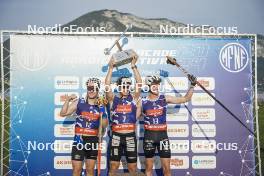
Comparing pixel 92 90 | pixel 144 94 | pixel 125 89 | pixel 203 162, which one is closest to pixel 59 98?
pixel 92 90

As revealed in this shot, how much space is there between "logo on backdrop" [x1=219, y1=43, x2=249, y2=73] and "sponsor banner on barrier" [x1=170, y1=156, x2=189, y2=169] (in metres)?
2.45

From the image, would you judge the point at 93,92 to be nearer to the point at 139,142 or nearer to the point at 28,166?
the point at 139,142

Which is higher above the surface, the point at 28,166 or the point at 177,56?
the point at 177,56

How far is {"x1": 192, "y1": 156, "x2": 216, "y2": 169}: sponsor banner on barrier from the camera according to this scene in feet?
25.2

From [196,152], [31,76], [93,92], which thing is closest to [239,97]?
[196,152]

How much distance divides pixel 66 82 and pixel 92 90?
36.9 inches

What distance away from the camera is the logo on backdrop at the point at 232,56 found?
7773 millimetres

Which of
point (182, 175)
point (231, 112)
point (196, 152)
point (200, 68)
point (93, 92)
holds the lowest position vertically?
point (182, 175)

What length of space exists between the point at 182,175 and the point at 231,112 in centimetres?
195

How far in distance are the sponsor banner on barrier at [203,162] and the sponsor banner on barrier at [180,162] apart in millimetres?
175

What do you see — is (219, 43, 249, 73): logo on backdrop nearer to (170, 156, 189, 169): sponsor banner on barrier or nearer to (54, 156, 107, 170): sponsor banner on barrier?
(170, 156, 189, 169): sponsor banner on barrier

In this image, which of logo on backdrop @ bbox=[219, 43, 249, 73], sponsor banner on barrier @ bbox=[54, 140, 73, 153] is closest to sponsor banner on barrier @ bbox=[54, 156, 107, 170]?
sponsor banner on barrier @ bbox=[54, 140, 73, 153]

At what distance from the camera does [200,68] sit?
25.3 ft

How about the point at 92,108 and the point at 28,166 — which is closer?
the point at 92,108
